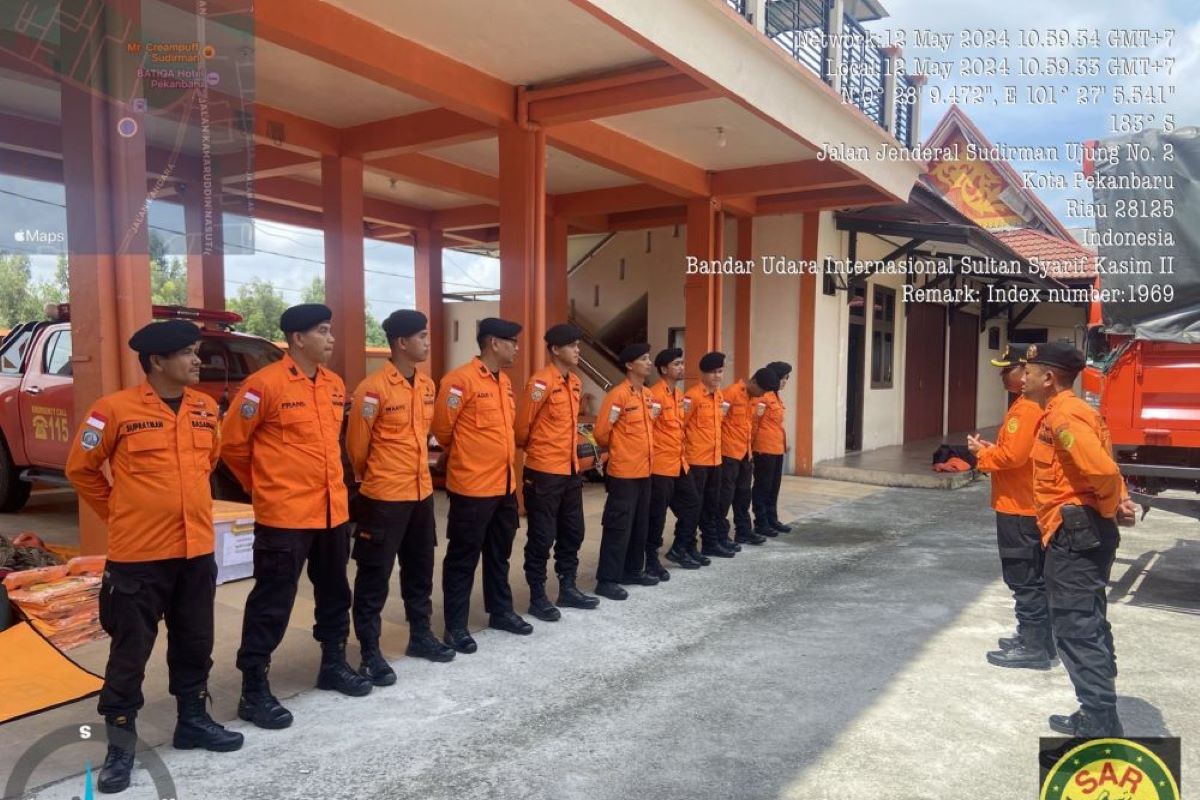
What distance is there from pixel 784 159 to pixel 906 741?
773 cm

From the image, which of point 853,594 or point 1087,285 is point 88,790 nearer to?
point 853,594

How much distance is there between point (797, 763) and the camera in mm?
3148

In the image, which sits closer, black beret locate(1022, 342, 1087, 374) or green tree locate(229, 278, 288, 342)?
black beret locate(1022, 342, 1087, 374)

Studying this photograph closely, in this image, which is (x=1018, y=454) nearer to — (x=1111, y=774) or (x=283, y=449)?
(x=1111, y=774)

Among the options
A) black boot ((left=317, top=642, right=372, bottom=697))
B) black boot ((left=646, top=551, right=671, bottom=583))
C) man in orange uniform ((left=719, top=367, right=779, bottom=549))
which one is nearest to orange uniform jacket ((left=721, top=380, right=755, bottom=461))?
man in orange uniform ((left=719, top=367, right=779, bottom=549))

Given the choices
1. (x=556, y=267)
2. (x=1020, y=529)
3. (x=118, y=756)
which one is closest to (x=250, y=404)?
(x=118, y=756)

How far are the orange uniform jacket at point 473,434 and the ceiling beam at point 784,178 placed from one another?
6229 millimetres

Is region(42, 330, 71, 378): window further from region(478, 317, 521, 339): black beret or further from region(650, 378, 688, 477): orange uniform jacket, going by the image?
region(650, 378, 688, 477): orange uniform jacket

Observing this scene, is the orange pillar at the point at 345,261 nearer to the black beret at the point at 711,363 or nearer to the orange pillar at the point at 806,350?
the black beret at the point at 711,363

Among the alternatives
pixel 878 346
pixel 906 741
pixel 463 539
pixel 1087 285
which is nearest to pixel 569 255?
pixel 878 346

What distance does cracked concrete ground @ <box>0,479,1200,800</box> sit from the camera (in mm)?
2984

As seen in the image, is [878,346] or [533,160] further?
[878,346]

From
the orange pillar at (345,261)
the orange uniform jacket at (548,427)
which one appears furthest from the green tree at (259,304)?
the orange uniform jacket at (548,427)

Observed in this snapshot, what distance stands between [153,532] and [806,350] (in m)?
9.78
